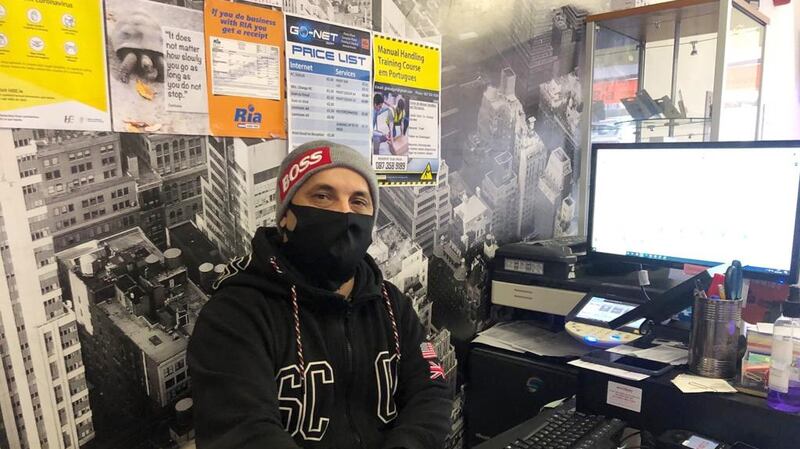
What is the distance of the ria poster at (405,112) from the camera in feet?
4.88

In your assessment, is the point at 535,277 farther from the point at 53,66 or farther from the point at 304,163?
the point at 53,66

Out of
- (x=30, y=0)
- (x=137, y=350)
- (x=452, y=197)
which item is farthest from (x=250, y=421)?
(x=452, y=197)

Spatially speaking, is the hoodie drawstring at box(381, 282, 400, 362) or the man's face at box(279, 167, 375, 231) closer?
the man's face at box(279, 167, 375, 231)

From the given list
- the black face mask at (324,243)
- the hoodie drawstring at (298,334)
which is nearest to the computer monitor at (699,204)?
the black face mask at (324,243)

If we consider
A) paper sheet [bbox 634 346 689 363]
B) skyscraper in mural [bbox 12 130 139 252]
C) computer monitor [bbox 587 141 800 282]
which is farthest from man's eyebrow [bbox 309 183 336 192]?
computer monitor [bbox 587 141 800 282]

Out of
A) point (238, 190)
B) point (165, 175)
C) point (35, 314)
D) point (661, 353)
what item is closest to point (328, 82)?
point (238, 190)

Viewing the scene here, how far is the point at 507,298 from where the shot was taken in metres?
1.82

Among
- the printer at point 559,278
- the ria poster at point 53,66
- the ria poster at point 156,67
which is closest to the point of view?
the ria poster at point 53,66

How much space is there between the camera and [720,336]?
1.12 metres

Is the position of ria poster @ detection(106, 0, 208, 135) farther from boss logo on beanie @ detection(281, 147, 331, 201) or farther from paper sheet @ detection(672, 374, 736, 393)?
paper sheet @ detection(672, 374, 736, 393)

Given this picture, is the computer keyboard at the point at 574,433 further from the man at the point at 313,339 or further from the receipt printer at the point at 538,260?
the receipt printer at the point at 538,260

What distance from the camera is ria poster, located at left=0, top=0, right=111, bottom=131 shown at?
0.84 metres

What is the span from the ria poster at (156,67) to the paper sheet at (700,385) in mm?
1116

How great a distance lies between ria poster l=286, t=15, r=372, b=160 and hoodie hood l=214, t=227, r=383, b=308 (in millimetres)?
322
